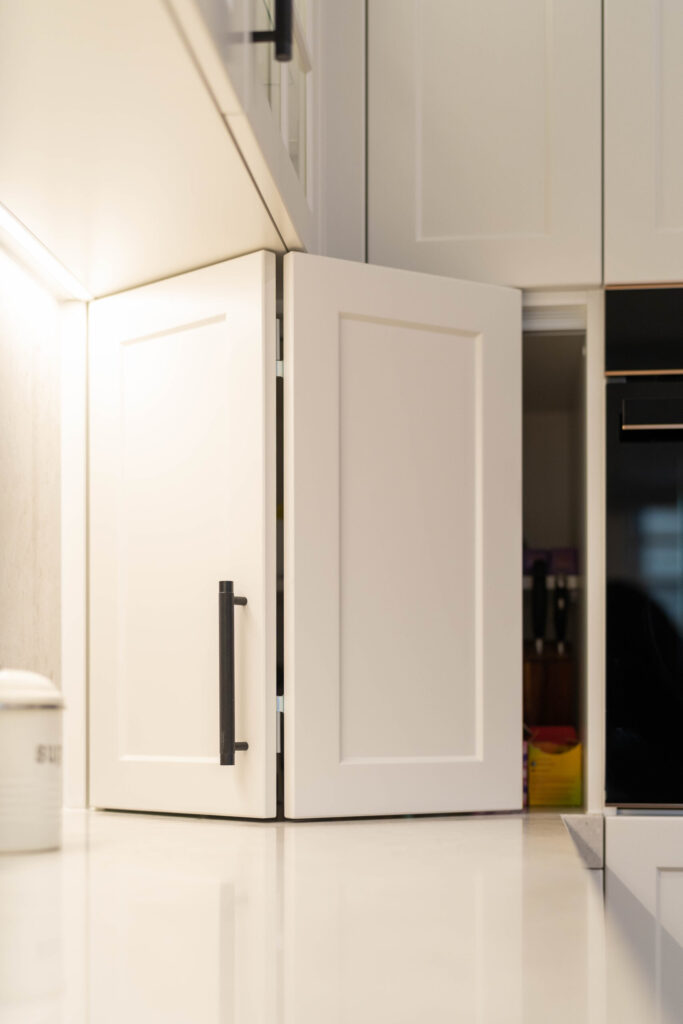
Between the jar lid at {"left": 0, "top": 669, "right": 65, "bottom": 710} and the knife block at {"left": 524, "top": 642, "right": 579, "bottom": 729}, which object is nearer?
the jar lid at {"left": 0, "top": 669, "right": 65, "bottom": 710}

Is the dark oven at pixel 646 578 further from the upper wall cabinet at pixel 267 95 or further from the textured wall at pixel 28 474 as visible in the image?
the textured wall at pixel 28 474

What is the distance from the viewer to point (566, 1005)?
932mm

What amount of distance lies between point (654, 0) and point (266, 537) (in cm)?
127

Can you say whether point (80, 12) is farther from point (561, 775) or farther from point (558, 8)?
point (561, 775)

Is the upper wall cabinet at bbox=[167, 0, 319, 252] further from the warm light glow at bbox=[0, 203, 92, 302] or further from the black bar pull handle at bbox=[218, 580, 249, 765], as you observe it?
the black bar pull handle at bbox=[218, 580, 249, 765]

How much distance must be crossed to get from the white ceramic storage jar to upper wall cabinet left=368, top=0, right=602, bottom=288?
1607 mm

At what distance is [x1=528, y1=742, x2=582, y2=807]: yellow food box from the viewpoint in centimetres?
226

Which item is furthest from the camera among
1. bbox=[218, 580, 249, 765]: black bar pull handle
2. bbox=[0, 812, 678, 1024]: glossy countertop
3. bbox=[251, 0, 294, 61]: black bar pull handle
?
bbox=[218, 580, 249, 765]: black bar pull handle

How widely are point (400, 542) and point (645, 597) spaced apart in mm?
475

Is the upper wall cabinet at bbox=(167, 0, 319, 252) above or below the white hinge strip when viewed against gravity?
above

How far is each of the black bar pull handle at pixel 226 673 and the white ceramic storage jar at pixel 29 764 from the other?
1.14m

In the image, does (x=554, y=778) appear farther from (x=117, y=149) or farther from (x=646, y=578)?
(x=117, y=149)

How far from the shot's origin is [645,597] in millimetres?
2033

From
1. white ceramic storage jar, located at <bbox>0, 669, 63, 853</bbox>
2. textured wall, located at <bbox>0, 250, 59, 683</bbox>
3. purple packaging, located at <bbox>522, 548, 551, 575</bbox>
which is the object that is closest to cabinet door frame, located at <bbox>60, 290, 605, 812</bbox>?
textured wall, located at <bbox>0, 250, 59, 683</bbox>
